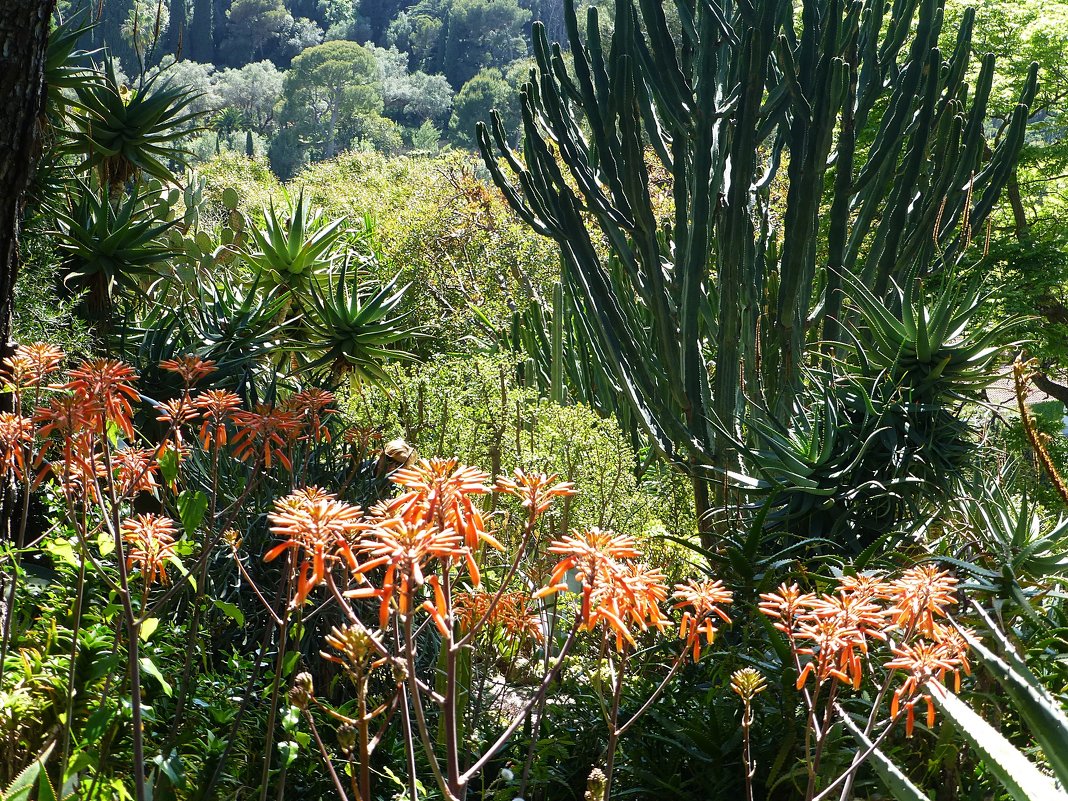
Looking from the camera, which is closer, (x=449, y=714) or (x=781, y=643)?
(x=449, y=714)

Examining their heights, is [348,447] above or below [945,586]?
below

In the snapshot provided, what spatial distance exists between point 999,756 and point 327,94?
75.7 meters

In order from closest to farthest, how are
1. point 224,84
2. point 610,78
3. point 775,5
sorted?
point 775,5
point 610,78
point 224,84

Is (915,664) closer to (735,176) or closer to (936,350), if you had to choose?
(936,350)

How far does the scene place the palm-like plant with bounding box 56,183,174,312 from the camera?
5516mm

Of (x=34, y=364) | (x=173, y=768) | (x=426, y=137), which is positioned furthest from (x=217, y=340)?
(x=426, y=137)

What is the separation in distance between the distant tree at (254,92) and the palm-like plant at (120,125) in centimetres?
6835

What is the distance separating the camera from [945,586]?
1.50 metres

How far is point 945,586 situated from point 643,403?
14.9ft

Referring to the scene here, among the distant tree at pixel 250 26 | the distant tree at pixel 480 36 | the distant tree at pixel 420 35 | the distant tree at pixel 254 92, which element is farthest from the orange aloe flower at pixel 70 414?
the distant tree at pixel 250 26

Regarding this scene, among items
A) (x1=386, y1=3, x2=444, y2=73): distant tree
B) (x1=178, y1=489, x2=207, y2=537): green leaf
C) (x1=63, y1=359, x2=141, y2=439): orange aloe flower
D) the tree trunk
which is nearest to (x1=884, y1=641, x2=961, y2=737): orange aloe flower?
(x1=63, y1=359, x2=141, y2=439): orange aloe flower

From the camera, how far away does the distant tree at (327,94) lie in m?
68.9

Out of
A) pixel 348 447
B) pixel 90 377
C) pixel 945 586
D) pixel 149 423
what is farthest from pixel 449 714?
pixel 149 423

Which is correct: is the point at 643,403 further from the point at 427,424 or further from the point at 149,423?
the point at 149,423
